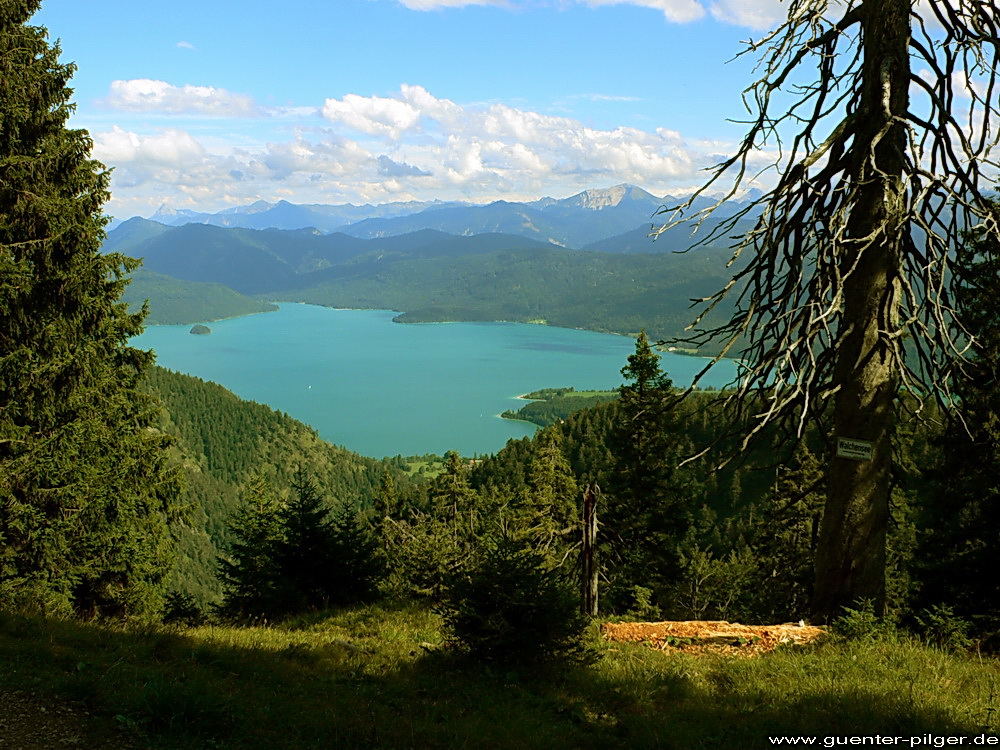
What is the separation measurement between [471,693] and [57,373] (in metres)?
9.83

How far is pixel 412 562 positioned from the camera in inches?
950

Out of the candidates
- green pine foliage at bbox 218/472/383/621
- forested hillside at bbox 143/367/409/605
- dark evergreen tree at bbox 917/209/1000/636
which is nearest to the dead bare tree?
dark evergreen tree at bbox 917/209/1000/636

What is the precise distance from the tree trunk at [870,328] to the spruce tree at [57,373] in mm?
10909

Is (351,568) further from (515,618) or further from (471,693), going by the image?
(471,693)

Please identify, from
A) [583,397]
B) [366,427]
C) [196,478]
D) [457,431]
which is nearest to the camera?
[196,478]

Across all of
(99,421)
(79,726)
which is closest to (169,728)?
(79,726)

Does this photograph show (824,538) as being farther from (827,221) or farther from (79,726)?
(79,726)

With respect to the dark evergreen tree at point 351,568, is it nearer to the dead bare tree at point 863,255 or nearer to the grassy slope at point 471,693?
the grassy slope at point 471,693

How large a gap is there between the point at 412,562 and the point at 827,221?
20448mm

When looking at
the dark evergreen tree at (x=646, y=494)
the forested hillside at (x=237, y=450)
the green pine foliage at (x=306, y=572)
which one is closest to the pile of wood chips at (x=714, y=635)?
the green pine foliage at (x=306, y=572)

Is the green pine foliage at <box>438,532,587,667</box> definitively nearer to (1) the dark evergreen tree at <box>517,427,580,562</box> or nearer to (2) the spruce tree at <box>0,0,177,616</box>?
(2) the spruce tree at <box>0,0,177,616</box>

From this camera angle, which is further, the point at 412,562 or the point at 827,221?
the point at 412,562

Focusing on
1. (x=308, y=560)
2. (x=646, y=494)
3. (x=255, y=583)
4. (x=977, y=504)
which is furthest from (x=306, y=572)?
(x=977, y=504)

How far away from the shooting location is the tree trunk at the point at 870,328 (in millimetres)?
6367
